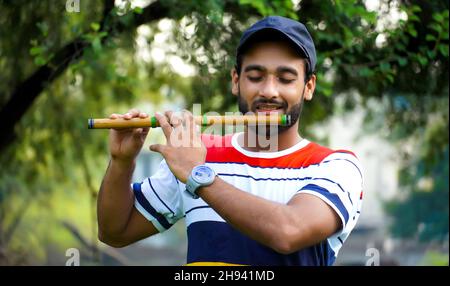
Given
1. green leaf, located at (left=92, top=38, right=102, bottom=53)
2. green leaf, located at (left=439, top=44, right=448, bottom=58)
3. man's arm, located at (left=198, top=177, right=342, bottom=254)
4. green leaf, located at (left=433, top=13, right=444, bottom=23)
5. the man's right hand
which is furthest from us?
green leaf, located at (left=439, top=44, right=448, bottom=58)

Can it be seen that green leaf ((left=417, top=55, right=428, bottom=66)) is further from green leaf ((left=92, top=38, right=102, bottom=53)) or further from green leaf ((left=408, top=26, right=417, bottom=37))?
green leaf ((left=92, top=38, right=102, bottom=53))

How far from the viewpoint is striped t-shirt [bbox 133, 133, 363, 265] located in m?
2.56

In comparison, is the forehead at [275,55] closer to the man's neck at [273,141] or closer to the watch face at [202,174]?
the man's neck at [273,141]

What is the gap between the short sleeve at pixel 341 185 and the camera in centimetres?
254

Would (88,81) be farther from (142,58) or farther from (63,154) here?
(142,58)

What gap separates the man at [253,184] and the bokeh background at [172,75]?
1752mm

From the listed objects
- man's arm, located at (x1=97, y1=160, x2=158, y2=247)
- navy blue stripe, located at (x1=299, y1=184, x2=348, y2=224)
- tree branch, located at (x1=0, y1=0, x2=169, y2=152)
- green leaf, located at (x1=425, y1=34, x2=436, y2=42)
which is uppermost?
tree branch, located at (x1=0, y1=0, x2=169, y2=152)

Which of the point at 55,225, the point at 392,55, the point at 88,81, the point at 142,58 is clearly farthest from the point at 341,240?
the point at 55,225

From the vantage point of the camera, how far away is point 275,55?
2738 millimetres

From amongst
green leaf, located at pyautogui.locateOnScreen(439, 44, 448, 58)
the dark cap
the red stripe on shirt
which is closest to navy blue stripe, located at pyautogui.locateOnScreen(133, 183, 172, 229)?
the red stripe on shirt

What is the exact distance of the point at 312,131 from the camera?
25.2 ft

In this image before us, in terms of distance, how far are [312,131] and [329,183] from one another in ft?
16.9

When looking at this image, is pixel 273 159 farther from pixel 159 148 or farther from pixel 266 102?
pixel 159 148

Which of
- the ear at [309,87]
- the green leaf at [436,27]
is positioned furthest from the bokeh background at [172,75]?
the ear at [309,87]
